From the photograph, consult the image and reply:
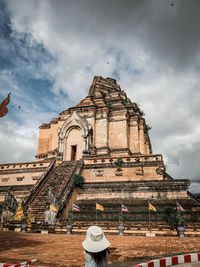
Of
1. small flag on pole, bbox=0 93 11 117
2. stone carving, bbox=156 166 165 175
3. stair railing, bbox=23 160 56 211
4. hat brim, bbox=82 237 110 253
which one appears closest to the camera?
hat brim, bbox=82 237 110 253

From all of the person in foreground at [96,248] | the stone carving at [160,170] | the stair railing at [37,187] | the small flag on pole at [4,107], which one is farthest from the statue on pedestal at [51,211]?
the person in foreground at [96,248]

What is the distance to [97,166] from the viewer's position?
70.8ft

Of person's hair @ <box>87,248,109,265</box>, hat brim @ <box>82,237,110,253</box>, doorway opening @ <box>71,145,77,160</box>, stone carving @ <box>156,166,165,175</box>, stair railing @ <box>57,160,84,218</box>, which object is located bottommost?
person's hair @ <box>87,248,109,265</box>

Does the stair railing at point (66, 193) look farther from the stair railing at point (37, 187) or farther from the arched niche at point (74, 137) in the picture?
the arched niche at point (74, 137)

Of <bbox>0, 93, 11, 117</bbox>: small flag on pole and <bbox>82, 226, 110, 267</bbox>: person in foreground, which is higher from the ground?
<bbox>0, 93, 11, 117</bbox>: small flag on pole

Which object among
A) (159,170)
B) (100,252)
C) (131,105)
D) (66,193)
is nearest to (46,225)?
(66,193)

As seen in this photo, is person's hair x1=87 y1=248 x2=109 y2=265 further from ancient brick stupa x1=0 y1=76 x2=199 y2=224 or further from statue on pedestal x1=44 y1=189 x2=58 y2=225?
ancient brick stupa x1=0 y1=76 x2=199 y2=224

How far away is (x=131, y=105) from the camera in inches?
1276

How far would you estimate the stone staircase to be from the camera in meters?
16.5

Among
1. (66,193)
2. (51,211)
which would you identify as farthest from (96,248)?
(66,193)

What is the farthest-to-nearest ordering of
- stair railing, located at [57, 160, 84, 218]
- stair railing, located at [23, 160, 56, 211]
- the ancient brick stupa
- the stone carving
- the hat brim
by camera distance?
the stone carving → stair railing, located at [23, 160, 56, 211] → the ancient brick stupa → stair railing, located at [57, 160, 84, 218] → the hat brim

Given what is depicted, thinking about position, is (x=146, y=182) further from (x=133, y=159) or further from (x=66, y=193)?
(x=66, y=193)

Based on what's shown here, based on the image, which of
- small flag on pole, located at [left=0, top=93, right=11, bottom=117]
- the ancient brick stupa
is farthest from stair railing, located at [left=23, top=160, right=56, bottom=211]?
small flag on pole, located at [left=0, top=93, right=11, bottom=117]

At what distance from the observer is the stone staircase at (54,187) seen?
16.5m
